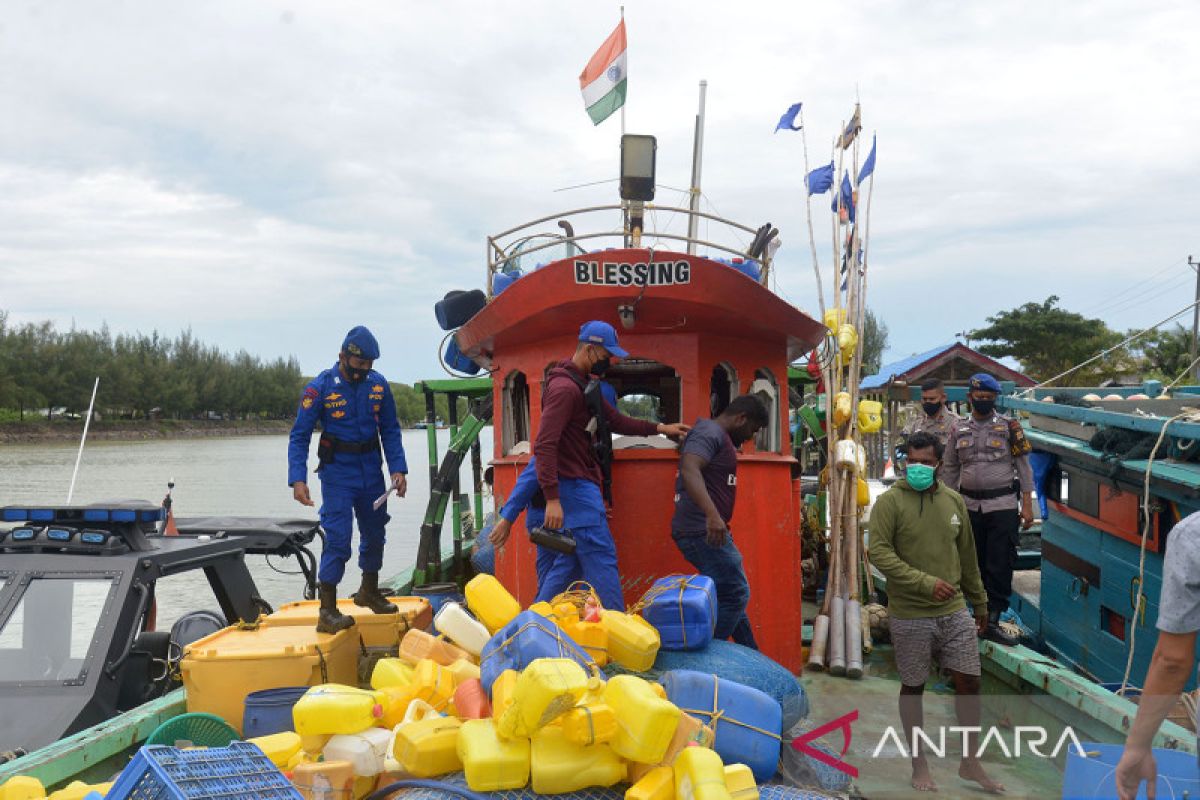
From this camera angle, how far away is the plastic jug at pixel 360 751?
3676 millimetres

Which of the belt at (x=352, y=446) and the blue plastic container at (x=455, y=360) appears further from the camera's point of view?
the blue plastic container at (x=455, y=360)

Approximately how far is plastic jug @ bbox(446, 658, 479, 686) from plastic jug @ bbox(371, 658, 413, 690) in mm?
211

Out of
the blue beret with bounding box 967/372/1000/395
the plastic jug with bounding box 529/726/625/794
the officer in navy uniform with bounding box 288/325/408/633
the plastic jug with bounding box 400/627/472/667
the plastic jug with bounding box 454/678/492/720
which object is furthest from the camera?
the blue beret with bounding box 967/372/1000/395

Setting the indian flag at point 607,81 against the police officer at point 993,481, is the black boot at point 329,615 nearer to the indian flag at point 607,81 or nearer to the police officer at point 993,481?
the police officer at point 993,481

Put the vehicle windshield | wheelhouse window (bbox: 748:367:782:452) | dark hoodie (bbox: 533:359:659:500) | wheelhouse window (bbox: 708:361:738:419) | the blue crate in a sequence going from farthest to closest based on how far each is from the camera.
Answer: wheelhouse window (bbox: 748:367:782:452) → wheelhouse window (bbox: 708:361:738:419) → the vehicle windshield → dark hoodie (bbox: 533:359:659:500) → the blue crate

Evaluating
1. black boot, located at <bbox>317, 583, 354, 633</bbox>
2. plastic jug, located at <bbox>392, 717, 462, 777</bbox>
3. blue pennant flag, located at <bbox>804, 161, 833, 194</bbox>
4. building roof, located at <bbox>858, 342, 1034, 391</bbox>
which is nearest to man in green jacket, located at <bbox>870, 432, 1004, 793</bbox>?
plastic jug, located at <bbox>392, 717, 462, 777</bbox>

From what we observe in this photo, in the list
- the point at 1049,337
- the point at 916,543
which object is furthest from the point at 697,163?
the point at 1049,337

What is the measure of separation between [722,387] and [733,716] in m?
3.36

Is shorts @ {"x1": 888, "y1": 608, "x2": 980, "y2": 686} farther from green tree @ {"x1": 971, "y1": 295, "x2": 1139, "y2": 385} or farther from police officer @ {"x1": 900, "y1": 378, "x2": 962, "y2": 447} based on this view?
green tree @ {"x1": 971, "y1": 295, "x2": 1139, "y2": 385}

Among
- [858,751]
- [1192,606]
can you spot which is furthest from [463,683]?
[1192,606]

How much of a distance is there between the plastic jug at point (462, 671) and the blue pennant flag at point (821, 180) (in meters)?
5.98

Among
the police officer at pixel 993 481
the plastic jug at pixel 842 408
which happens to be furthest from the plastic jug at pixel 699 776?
the plastic jug at pixel 842 408

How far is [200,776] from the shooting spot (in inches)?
109

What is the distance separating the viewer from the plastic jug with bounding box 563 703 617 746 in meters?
3.29
